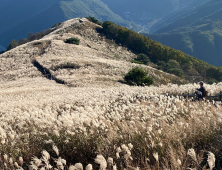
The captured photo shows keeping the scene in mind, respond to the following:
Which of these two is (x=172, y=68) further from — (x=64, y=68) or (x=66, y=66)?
(x=64, y=68)

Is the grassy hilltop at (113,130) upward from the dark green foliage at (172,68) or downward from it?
downward

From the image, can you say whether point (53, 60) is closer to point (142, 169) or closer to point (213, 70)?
point (142, 169)

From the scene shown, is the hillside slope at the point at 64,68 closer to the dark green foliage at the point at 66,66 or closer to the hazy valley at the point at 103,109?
the dark green foliage at the point at 66,66

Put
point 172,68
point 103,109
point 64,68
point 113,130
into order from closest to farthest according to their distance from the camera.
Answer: point 113,130, point 103,109, point 64,68, point 172,68

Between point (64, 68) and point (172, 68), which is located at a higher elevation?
point (172, 68)

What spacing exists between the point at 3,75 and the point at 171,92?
1448 inches

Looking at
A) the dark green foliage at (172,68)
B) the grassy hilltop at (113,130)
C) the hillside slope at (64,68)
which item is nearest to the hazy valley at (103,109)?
the grassy hilltop at (113,130)

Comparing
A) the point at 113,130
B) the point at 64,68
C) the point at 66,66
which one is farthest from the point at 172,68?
the point at 113,130

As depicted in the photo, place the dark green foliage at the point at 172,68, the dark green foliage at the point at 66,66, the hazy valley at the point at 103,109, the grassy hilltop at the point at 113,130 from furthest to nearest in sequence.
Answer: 1. the dark green foliage at the point at 172,68
2. the dark green foliage at the point at 66,66
3. the hazy valley at the point at 103,109
4. the grassy hilltop at the point at 113,130

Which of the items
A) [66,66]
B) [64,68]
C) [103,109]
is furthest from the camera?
[66,66]

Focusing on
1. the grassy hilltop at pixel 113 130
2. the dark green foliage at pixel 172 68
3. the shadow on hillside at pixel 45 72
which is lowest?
the grassy hilltop at pixel 113 130

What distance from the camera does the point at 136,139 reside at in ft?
12.9

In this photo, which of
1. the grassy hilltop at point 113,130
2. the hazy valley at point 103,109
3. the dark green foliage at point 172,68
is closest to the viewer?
the grassy hilltop at point 113,130

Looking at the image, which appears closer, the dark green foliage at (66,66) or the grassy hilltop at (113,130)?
the grassy hilltop at (113,130)
